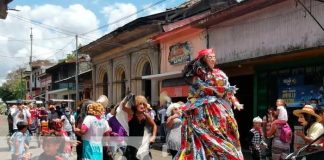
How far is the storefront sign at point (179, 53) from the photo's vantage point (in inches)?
828

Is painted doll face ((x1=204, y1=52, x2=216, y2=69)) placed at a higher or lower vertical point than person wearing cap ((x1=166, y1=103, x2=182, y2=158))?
higher

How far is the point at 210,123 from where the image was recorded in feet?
19.9

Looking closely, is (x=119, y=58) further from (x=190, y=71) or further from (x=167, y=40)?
(x=190, y=71)

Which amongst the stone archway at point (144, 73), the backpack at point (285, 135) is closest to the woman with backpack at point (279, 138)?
the backpack at point (285, 135)

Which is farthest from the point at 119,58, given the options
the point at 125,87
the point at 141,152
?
the point at 141,152

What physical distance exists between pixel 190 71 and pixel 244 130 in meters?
12.0

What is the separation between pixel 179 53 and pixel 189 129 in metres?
15.8

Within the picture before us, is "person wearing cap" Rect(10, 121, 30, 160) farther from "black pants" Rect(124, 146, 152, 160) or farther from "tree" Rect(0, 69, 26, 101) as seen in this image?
"tree" Rect(0, 69, 26, 101)

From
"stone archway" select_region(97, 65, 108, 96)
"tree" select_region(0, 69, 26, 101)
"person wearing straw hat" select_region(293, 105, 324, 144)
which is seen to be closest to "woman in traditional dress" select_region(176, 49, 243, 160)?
"person wearing straw hat" select_region(293, 105, 324, 144)

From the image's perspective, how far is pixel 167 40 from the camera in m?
23.0

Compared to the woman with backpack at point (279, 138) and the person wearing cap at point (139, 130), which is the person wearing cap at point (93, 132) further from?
the woman with backpack at point (279, 138)

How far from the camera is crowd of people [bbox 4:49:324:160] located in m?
6.09

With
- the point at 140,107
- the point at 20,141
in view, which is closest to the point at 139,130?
the point at 140,107

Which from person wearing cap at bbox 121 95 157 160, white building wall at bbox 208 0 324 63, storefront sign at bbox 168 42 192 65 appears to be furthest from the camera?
storefront sign at bbox 168 42 192 65
